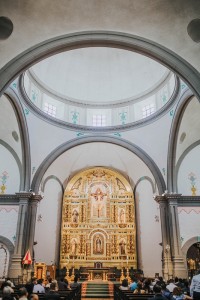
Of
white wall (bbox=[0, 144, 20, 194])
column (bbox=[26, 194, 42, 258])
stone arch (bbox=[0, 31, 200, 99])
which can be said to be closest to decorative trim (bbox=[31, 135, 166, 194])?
column (bbox=[26, 194, 42, 258])

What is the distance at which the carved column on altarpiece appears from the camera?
15.7m

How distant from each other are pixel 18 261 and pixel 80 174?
10.1m

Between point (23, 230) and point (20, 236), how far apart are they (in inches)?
15.4

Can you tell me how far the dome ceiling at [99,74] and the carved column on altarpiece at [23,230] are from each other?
8296 millimetres

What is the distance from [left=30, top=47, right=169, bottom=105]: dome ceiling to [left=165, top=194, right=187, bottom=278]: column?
27.2 ft

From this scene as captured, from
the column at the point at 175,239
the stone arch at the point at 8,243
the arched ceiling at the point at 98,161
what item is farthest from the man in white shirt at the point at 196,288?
the arched ceiling at the point at 98,161

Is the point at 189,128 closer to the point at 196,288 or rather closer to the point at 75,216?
the point at 75,216

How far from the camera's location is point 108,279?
65.5ft

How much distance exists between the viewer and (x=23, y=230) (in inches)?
664

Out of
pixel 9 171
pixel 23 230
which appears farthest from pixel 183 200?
pixel 9 171

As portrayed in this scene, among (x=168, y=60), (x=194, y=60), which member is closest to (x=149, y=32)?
(x=168, y=60)

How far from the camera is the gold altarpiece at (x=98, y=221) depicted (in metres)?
21.7

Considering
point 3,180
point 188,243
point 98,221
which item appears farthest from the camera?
point 98,221

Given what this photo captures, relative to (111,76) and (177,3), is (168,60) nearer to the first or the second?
(177,3)
